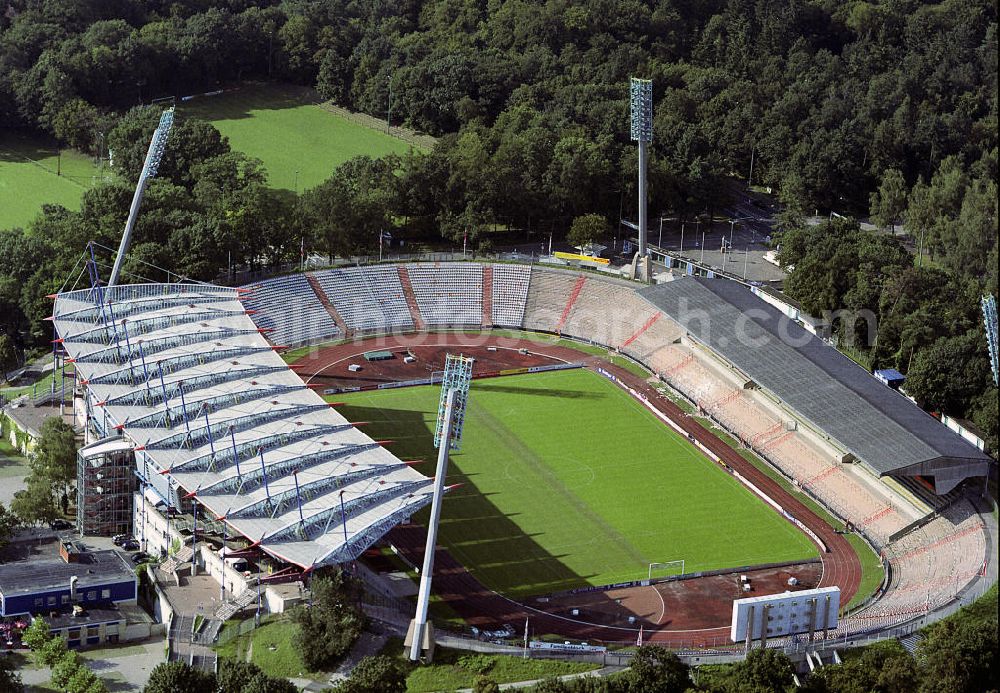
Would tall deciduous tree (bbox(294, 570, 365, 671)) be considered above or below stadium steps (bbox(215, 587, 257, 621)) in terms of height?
above

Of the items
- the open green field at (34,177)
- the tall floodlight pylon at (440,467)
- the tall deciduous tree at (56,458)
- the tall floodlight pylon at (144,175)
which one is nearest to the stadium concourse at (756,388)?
the tall floodlight pylon at (440,467)

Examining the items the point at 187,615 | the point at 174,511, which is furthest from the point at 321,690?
the point at 174,511

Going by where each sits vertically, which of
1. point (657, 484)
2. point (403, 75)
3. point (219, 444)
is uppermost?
point (403, 75)

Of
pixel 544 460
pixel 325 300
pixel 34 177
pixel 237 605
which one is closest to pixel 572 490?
pixel 544 460

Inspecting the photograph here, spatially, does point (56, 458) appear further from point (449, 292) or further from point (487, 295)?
point (487, 295)

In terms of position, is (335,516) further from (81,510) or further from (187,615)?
(81,510)

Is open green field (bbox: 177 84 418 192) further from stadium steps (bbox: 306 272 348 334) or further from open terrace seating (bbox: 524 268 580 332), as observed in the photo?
open terrace seating (bbox: 524 268 580 332)

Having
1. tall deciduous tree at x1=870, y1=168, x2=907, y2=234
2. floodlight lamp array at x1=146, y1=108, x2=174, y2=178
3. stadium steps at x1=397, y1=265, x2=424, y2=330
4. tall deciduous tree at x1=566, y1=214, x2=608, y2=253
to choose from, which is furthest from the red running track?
tall deciduous tree at x1=870, y1=168, x2=907, y2=234
